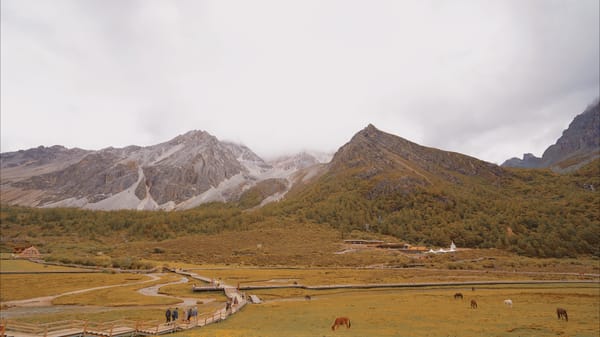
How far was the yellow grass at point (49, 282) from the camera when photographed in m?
49.9

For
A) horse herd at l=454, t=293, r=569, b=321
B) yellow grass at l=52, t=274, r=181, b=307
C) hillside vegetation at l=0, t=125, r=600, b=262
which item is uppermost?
hillside vegetation at l=0, t=125, r=600, b=262

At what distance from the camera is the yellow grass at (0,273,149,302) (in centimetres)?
4991

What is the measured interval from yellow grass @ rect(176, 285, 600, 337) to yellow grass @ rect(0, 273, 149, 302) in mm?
34210

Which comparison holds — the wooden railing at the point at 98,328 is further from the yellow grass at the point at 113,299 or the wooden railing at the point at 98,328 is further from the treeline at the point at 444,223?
the treeline at the point at 444,223

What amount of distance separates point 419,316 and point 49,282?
2433 inches

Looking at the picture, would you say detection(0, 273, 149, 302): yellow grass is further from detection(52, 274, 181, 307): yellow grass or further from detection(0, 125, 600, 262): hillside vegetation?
detection(0, 125, 600, 262): hillside vegetation

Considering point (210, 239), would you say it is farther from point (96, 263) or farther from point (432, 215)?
point (432, 215)

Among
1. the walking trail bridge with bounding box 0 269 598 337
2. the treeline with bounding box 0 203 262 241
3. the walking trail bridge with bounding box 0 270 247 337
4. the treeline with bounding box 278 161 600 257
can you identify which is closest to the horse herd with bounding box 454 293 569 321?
the walking trail bridge with bounding box 0 269 598 337

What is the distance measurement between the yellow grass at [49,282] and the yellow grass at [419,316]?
34210 mm

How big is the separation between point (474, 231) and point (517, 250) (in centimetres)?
2388

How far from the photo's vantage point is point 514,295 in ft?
148

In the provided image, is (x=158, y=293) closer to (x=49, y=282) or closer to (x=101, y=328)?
(x=49, y=282)

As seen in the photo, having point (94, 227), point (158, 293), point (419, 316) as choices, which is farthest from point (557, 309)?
point (94, 227)

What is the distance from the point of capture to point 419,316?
31234 mm
